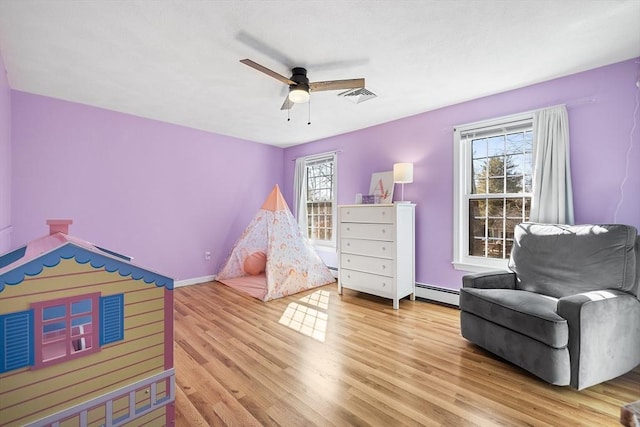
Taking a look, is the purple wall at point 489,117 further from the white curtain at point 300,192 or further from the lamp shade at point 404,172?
the white curtain at point 300,192

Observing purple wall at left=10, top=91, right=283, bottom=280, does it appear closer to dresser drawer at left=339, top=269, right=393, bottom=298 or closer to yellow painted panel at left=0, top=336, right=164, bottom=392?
dresser drawer at left=339, top=269, right=393, bottom=298

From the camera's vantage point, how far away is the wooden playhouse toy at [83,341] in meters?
0.86

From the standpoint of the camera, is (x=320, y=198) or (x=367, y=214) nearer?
(x=367, y=214)

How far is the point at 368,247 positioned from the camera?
3586 mm

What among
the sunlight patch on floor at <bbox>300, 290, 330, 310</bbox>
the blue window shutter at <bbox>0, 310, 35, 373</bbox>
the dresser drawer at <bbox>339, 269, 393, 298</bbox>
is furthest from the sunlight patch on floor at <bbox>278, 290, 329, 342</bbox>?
the blue window shutter at <bbox>0, 310, 35, 373</bbox>

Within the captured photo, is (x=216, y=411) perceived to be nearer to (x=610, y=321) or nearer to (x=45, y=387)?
(x=45, y=387)

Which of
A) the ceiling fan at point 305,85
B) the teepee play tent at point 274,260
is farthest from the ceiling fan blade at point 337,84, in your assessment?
the teepee play tent at point 274,260

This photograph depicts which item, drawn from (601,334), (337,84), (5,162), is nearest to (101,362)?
(337,84)

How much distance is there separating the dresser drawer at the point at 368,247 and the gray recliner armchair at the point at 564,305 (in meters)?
1.01

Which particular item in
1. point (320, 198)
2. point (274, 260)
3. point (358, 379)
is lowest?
point (358, 379)

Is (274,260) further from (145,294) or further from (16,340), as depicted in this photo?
(16,340)

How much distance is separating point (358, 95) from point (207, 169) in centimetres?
265

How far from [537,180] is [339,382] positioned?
2578 mm

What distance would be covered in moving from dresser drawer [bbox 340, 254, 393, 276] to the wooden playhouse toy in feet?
8.65
